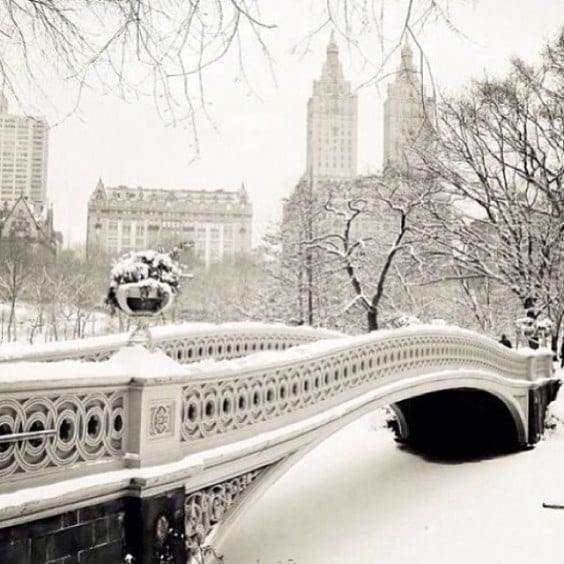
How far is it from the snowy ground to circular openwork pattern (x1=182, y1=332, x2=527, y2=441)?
6.04 ft

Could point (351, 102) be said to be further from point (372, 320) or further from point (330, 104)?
point (372, 320)

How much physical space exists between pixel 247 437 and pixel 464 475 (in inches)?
283

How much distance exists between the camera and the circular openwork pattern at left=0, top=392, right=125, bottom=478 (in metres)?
3.84

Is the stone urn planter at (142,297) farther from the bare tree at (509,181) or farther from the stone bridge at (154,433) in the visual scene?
the bare tree at (509,181)

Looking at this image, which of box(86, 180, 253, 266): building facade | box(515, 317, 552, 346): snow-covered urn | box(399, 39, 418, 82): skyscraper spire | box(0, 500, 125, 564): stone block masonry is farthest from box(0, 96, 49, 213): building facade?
box(86, 180, 253, 266): building facade

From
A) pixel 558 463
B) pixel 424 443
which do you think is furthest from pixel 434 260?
pixel 558 463

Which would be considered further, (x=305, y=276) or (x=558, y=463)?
(x=305, y=276)

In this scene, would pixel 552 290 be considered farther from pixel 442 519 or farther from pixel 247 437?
pixel 247 437

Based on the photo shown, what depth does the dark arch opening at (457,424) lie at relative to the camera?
46.4 ft

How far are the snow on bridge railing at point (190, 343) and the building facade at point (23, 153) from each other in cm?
170

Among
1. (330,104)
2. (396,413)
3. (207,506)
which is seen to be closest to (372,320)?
(396,413)

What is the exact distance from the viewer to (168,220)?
26.8 m

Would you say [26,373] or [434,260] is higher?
[434,260]

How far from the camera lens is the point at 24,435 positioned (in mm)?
3838
